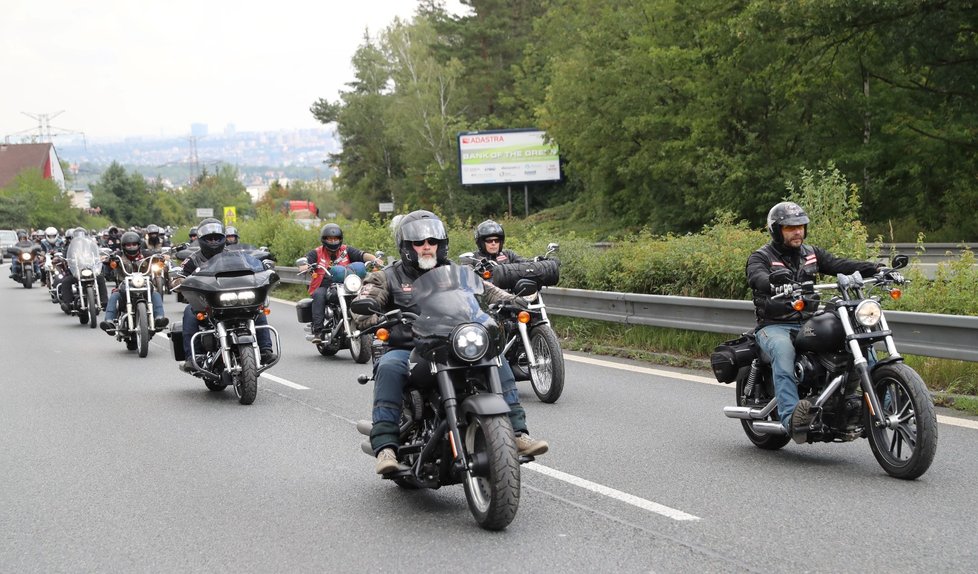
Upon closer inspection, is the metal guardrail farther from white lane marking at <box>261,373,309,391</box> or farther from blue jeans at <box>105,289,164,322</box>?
blue jeans at <box>105,289,164,322</box>

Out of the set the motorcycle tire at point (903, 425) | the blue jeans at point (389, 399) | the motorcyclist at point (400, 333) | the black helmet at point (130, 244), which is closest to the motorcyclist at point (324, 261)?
the black helmet at point (130, 244)

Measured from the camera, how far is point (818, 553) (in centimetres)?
554

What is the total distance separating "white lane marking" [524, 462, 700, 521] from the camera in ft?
21.0

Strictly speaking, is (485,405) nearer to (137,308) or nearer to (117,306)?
(137,308)

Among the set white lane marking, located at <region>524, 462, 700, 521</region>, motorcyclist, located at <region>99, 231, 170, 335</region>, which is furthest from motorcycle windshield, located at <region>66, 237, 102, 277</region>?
white lane marking, located at <region>524, 462, 700, 521</region>

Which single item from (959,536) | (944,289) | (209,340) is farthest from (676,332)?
(959,536)

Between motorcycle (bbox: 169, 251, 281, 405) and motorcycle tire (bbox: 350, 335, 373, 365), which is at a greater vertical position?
motorcycle (bbox: 169, 251, 281, 405)

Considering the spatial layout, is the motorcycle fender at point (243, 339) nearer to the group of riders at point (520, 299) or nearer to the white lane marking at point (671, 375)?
the group of riders at point (520, 299)

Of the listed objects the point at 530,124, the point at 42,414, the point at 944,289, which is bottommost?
the point at 42,414

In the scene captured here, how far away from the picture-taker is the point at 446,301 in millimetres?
6316

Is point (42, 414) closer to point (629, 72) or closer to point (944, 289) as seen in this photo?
point (944, 289)

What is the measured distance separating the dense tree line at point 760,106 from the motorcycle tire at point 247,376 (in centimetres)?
1853

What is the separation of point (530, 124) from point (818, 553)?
234ft

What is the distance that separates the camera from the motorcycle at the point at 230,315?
1127 cm
